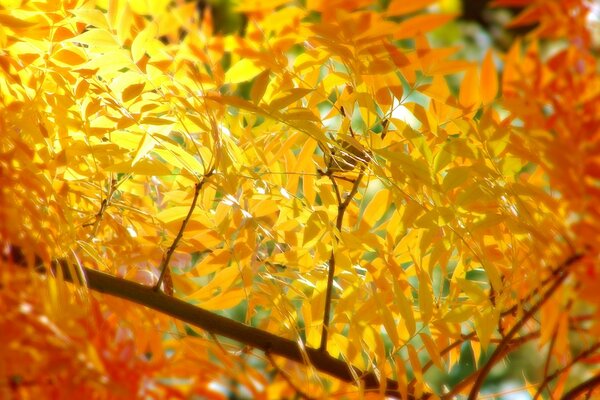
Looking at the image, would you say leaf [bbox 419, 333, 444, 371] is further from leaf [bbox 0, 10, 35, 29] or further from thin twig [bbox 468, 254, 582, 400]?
leaf [bbox 0, 10, 35, 29]

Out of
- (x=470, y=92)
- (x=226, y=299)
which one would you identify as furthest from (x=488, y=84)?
(x=226, y=299)

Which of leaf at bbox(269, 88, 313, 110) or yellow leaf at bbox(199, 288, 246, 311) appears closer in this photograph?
leaf at bbox(269, 88, 313, 110)

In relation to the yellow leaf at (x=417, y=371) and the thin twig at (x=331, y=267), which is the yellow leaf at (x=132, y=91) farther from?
the yellow leaf at (x=417, y=371)

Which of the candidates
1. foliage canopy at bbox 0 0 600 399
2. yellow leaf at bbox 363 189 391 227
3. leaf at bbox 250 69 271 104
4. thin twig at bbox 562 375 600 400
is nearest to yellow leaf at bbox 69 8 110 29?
foliage canopy at bbox 0 0 600 399

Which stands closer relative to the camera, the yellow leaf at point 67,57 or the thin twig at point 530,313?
the thin twig at point 530,313

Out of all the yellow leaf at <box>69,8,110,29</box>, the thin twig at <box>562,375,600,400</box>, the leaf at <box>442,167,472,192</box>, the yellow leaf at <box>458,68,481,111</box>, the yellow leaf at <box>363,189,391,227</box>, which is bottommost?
the thin twig at <box>562,375,600,400</box>

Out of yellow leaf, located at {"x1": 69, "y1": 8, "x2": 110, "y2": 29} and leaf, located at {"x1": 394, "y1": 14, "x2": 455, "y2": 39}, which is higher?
yellow leaf, located at {"x1": 69, "y1": 8, "x2": 110, "y2": 29}

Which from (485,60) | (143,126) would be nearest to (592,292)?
(485,60)

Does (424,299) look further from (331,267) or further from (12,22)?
(12,22)

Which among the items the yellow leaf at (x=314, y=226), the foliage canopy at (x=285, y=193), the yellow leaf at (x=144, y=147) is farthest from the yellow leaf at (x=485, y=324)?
the yellow leaf at (x=144, y=147)
